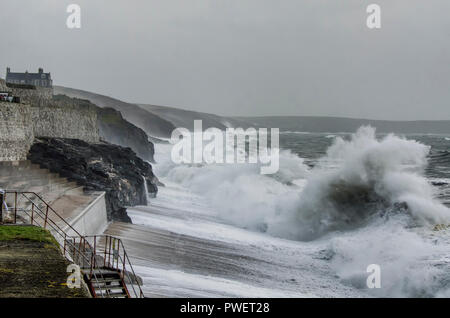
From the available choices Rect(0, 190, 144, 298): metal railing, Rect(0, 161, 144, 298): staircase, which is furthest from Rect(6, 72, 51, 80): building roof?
Rect(0, 190, 144, 298): metal railing

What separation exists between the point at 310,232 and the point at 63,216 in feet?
35.8

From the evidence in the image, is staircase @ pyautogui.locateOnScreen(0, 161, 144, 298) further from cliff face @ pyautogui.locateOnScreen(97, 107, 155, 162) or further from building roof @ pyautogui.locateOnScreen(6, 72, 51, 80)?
building roof @ pyautogui.locateOnScreen(6, 72, 51, 80)

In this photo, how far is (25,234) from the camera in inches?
430

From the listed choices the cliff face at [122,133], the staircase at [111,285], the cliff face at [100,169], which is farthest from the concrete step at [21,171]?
the cliff face at [122,133]

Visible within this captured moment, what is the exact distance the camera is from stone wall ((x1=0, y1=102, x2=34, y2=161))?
2100cm

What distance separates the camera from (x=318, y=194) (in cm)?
2784

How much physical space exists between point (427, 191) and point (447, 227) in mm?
5065

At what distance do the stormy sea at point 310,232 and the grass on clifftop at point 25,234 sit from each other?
239 centimetres

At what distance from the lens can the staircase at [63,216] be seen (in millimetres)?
9680

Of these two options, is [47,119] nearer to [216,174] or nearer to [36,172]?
[36,172]

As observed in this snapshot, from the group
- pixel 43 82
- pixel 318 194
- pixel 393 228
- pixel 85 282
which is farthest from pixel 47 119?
pixel 43 82

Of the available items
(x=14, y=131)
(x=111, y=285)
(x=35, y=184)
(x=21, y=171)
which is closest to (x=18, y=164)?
(x=21, y=171)

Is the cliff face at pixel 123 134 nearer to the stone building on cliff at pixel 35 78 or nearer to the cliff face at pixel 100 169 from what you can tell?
the stone building on cliff at pixel 35 78

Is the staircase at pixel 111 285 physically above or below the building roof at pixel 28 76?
below
